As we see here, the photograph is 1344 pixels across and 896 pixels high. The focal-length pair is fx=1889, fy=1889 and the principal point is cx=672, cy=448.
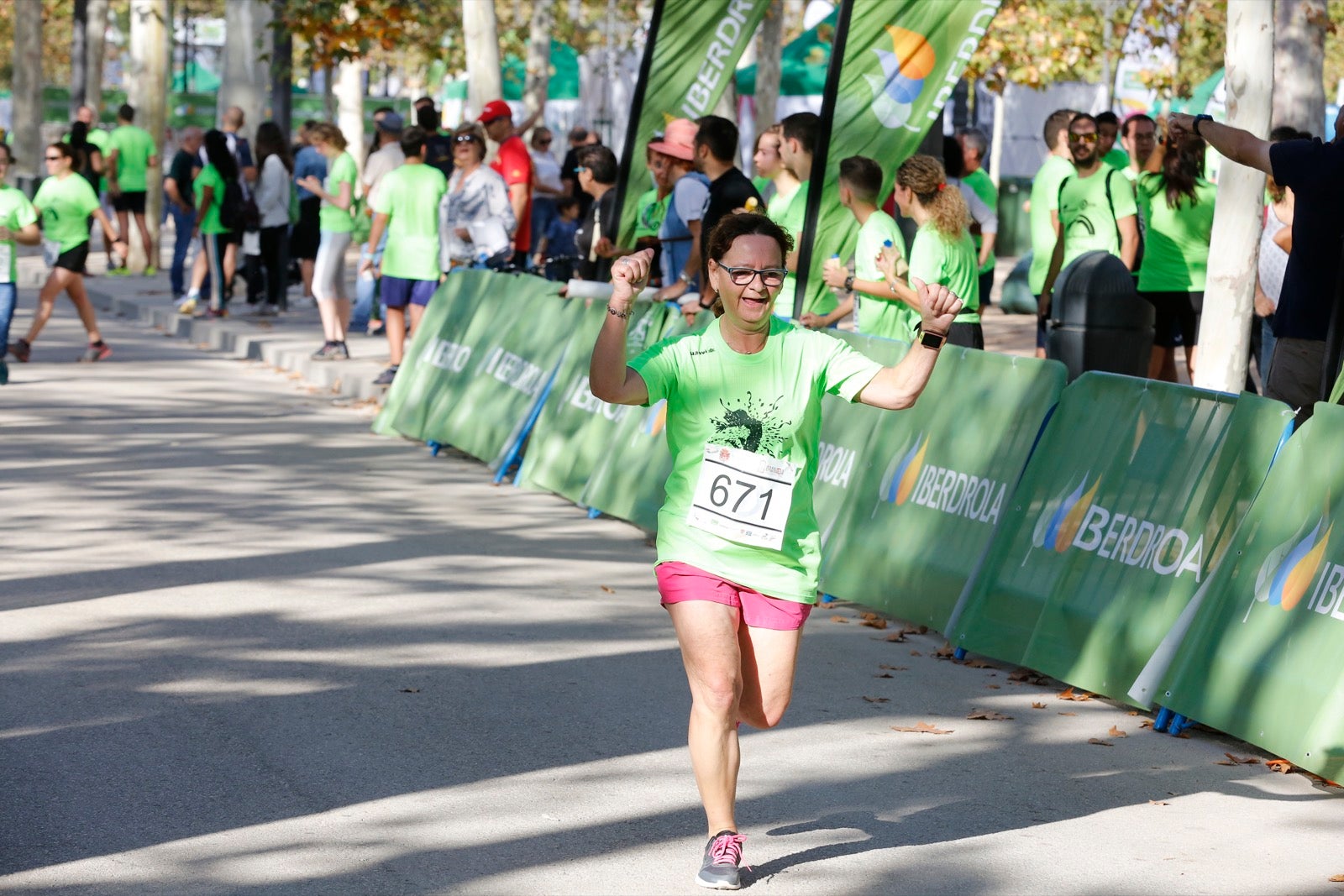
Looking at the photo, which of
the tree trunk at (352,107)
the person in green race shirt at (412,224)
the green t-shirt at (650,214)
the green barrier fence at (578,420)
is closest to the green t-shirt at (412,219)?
the person in green race shirt at (412,224)

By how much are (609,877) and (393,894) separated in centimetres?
57

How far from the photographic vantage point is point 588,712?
6688 millimetres

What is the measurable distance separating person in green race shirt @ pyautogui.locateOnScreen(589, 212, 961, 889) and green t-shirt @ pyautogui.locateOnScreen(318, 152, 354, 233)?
13043 mm

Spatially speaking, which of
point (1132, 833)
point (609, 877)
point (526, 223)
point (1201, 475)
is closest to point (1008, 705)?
point (1201, 475)

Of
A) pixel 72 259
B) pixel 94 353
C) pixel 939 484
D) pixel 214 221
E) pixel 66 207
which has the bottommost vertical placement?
pixel 94 353

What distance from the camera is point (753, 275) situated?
492 centimetres

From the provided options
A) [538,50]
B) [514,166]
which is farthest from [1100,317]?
[538,50]

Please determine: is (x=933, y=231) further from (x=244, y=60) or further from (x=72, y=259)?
(x=244, y=60)

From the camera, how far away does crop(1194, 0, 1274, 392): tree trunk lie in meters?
9.20

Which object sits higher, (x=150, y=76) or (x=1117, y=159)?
(x=150, y=76)

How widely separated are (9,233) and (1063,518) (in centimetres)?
1072

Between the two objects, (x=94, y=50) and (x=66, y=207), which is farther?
(x=94, y=50)

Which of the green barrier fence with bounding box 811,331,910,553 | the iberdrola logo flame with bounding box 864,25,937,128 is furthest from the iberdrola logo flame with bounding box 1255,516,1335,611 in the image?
the iberdrola logo flame with bounding box 864,25,937,128

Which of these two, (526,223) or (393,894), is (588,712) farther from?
(526,223)
